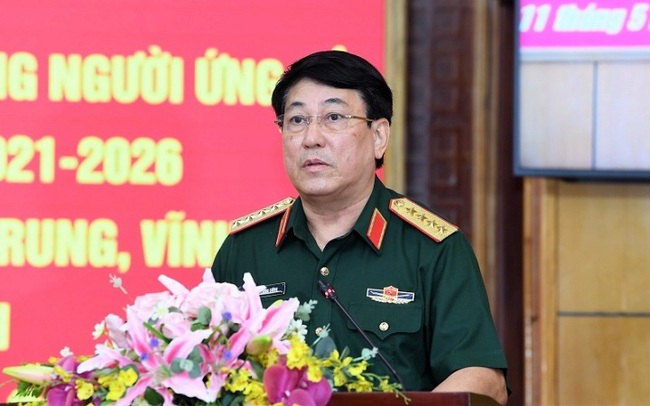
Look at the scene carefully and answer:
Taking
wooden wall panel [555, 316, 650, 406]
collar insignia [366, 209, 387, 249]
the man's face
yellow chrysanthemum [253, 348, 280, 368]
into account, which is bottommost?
wooden wall panel [555, 316, 650, 406]

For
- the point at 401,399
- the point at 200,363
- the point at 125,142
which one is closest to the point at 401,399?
the point at 401,399

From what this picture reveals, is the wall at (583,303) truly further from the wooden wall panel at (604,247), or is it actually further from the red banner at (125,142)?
the red banner at (125,142)

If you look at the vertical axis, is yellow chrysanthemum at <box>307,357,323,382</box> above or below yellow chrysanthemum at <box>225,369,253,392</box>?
above

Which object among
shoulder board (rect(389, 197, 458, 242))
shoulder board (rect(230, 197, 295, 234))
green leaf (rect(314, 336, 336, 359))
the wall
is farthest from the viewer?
the wall

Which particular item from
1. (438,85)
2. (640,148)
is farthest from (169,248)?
(640,148)

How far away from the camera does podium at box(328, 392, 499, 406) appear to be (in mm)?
1415

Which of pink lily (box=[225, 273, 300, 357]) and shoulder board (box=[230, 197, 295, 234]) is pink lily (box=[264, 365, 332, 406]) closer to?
pink lily (box=[225, 273, 300, 357])

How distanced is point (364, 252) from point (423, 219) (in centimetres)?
13

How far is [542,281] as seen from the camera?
10.3 ft

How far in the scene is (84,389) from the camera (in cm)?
143

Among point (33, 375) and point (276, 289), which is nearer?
point (33, 375)

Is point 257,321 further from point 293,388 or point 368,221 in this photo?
point 368,221

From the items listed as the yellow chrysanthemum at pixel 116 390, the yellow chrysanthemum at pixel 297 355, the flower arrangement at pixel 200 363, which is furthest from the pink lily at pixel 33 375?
the yellow chrysanthemum at pixel 297 355

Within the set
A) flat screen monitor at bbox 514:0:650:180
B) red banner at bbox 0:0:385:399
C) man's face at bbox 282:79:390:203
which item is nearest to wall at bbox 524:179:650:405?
flat screen monitor at bbox 514:0:650:180
